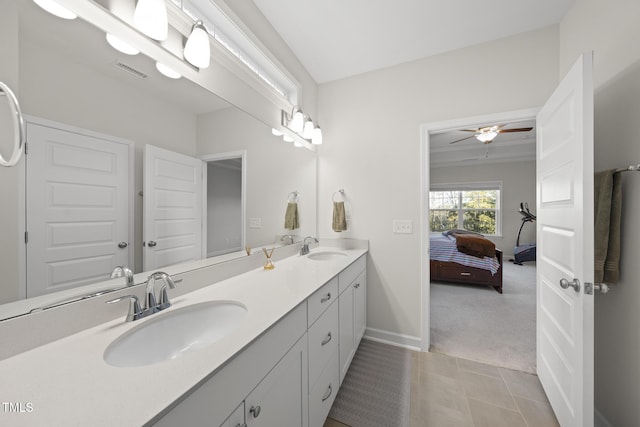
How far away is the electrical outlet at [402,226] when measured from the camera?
2047 millimetres

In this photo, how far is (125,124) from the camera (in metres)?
0.87

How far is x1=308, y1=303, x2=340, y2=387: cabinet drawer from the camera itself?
1.10 meters

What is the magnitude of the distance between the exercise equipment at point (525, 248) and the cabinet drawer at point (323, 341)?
5.49 meters

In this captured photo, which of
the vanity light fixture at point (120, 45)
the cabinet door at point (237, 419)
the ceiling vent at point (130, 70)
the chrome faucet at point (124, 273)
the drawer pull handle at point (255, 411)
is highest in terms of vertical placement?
the vanity light fixture at point (120, 45)

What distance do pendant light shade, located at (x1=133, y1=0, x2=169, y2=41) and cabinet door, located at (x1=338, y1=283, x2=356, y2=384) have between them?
63.2 inches

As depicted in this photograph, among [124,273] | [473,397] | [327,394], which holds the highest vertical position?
[124,273]

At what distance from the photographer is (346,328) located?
5.28 ft

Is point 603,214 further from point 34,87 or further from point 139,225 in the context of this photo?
point 34,87

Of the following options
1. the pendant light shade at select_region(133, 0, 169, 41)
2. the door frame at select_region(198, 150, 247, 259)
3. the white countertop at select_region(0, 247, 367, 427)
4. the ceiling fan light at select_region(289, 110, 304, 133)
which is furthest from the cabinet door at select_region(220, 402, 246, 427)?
the ceiling fan light at select_region(289, 110, 304, 133)

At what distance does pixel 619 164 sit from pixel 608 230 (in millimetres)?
342

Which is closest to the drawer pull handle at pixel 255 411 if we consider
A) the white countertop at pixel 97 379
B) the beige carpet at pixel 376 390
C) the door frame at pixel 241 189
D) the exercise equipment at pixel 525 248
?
the white countertop at pixel 97 379

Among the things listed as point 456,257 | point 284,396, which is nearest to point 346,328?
point 284,396

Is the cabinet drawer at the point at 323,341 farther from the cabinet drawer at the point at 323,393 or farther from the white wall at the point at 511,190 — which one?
the white wall at the point at 511,190

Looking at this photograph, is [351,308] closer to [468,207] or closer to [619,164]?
[619,164]
